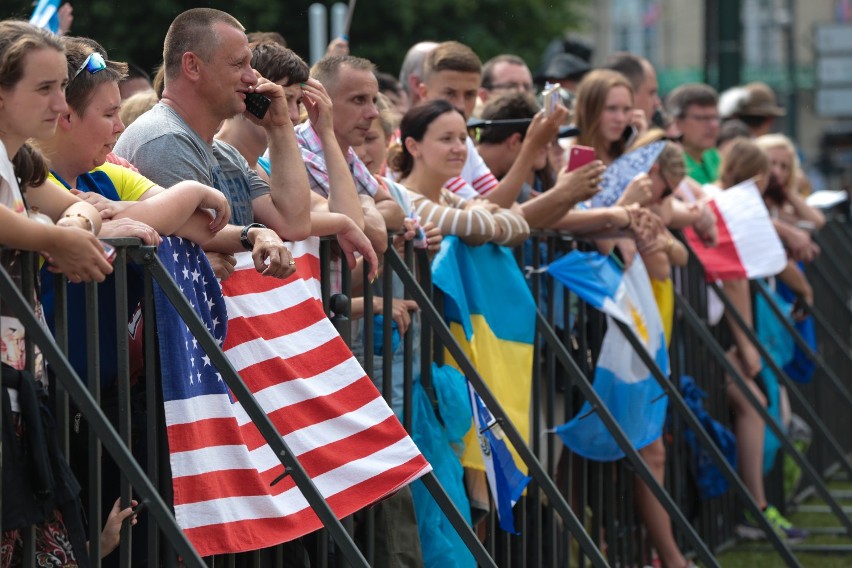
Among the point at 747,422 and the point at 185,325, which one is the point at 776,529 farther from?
the point at 185,325

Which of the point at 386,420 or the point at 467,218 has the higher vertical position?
the point at 467,218

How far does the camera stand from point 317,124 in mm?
4852

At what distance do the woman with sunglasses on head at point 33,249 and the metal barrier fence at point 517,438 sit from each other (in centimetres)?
8

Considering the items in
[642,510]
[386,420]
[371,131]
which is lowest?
[642,510]

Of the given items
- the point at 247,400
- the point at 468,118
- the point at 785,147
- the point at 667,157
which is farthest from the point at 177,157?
the point at 785,147

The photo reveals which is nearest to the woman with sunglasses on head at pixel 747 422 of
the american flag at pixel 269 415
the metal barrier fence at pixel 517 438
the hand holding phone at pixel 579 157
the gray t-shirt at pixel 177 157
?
the metal barrier fence at pixel 517 438

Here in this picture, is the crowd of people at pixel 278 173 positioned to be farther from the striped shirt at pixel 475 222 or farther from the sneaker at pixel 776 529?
the sneaker at pixel 776 529

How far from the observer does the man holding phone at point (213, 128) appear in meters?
4.25

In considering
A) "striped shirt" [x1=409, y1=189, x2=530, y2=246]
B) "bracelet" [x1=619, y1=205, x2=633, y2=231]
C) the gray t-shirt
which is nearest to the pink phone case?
"bracelet" [x1=619, y1=205, x2=633, y2=231]

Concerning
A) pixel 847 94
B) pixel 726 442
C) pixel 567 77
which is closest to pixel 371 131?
pixel 726 442

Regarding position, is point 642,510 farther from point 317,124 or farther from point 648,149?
point 317,124

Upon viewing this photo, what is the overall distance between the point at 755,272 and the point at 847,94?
1371cm

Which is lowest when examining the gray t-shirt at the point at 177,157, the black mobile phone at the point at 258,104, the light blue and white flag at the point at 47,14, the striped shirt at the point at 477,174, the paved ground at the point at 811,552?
the paved ground at the point at 811,552

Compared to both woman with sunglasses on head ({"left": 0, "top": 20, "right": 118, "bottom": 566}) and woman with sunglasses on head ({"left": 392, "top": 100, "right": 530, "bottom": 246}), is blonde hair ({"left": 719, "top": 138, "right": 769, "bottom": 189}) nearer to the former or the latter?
woman with sunglasses on head ({"left": 392, "top": 100, "right": 530, "bottom": 246})
